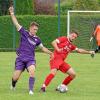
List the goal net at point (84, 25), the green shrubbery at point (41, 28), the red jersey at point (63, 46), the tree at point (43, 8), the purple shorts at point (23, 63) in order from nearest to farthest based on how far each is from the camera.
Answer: the purple shorts at point (23, 63), the red jersey at point (63, 46), the goal net at point (84, 25), the green shrubbery at point (41, 28), the tree at point (43, 8)


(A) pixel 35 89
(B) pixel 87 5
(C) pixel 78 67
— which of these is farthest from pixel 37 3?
(A) pixel 35 89

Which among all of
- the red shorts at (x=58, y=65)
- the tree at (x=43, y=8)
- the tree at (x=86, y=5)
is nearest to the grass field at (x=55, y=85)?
the red shorts at (x=58, y=65)

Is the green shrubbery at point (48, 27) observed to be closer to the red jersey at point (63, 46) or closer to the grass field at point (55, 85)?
the grass field at point (55, 85)

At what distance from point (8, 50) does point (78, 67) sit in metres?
13.5

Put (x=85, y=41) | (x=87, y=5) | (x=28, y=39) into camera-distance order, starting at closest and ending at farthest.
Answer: (x=28, y=39) < (x=85, y=41) < (x=87, y=5)

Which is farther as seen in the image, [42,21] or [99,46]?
[42,21]

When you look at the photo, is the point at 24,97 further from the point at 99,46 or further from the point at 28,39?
the point at 99,46

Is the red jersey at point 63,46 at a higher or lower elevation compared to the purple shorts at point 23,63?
higher

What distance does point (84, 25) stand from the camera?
3606cm

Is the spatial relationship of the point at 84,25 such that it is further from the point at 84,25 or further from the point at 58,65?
the point at 58,65

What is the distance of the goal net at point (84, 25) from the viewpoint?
117 ft

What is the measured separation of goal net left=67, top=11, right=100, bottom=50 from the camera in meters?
35.6

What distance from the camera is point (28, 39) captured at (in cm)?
1402

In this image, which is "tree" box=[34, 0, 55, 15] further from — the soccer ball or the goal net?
the soccer ball
